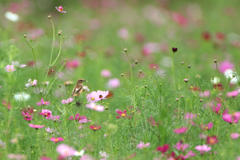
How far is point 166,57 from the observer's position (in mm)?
4363

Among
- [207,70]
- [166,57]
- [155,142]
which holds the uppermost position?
[155,142]

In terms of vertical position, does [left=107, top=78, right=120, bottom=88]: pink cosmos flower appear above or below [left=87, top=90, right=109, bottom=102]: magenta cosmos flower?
below

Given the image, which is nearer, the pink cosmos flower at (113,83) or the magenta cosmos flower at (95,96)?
the magenta cosmos flower at (95,96)

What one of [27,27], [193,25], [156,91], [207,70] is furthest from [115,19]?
[156,91]

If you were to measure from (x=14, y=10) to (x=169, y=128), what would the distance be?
4228mm

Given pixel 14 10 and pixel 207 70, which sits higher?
pixel 207 70

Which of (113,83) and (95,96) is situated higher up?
(95,96)

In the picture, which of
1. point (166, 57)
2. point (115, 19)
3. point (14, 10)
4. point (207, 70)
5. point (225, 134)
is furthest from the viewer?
point (115, 19)

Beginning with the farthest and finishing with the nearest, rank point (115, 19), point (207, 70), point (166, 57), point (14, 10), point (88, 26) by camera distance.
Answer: point (115, 19) → point (88, 26) → point (14, 10) → point (166, 57) → point (207, 70)

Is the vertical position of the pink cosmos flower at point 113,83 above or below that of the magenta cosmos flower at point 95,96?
below

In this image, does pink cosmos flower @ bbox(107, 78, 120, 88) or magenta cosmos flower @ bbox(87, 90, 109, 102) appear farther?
pink cosmos flower @ bbox(107, 78, 120, 88)

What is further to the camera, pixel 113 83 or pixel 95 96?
pixel 113 83

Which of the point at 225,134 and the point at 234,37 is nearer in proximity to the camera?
the point at 225,134

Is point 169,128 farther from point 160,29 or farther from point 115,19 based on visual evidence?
point 115,19
